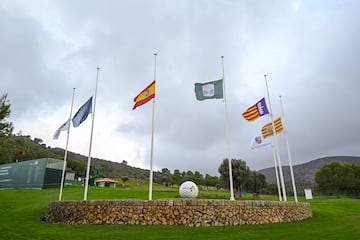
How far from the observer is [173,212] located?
12805mm

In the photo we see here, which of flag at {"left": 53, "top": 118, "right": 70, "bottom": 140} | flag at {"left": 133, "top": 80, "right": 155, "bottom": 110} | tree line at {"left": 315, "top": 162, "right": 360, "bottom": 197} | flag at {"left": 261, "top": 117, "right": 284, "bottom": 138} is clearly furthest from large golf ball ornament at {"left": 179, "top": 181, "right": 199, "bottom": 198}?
tree line at {"left": 315, "top": 162, "right": 360, "bottom": 197}

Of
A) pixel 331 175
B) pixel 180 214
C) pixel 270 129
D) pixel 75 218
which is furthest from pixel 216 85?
pixel 331 175

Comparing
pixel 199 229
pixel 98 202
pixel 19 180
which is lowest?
pixel 199 229

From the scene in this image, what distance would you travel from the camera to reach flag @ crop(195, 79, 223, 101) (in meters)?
15.8

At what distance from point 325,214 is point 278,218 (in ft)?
19.8

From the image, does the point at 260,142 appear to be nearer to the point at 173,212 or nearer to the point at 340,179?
the point at 173,212

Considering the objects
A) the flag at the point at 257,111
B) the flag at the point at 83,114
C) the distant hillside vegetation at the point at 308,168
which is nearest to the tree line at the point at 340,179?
the flag at the point at 257,111

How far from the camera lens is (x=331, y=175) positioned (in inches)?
2539

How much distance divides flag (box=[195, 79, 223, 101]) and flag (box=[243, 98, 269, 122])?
118 inches

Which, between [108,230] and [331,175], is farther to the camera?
[331,175]

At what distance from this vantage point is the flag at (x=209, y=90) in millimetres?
15844

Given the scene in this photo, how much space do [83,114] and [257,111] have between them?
11621 millimetres

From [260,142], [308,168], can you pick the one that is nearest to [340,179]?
[260,142]

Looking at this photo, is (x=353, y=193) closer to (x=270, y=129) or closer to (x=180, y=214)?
(x=270, y=129)
